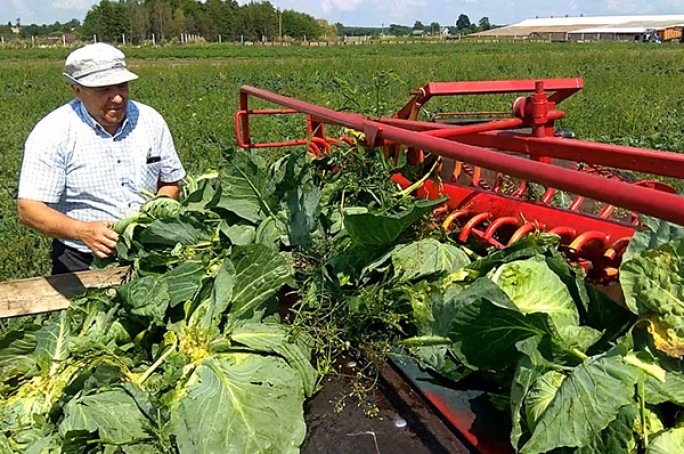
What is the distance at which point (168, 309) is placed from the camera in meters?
2.33

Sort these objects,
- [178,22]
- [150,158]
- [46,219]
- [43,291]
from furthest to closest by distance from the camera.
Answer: [178,22] < [150,158] < [46,219] < [43,291]

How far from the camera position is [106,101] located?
3.52 metres

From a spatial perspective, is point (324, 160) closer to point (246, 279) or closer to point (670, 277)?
point (246, 279)

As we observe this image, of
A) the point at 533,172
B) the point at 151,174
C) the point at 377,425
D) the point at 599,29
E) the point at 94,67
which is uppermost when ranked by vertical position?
the point at 599,29

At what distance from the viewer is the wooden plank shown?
300 cm

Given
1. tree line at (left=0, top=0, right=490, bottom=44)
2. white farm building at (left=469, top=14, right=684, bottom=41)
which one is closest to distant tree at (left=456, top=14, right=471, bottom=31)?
white farm building at (left=469, top=14, right=684, bottom=41)

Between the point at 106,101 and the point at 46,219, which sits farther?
the point at 106,101

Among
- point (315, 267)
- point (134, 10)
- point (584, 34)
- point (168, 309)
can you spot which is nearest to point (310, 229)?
point (315, 267)

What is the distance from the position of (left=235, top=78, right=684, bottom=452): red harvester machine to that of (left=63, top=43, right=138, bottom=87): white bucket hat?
901 mm

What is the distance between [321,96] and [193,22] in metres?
81.7

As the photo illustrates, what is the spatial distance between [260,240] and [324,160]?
0.73m

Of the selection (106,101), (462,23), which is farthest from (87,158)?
(462,23)

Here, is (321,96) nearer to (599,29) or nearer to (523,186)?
(523,186)

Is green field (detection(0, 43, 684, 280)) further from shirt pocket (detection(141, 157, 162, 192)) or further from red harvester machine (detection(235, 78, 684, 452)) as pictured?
red harvester machine (detection(235, 78, 684, 452))
